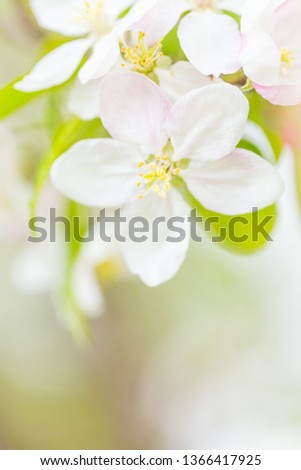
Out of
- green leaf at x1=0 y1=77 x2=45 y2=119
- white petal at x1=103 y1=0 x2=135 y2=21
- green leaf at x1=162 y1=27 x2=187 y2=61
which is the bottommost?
green leaf at x1=0 y1=77 x2=45 y2=119

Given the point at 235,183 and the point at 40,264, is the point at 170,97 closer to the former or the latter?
the point at 235,183

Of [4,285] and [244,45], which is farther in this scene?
[4,285]

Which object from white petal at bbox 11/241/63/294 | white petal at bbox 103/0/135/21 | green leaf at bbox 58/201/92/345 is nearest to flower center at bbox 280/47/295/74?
white petal at bbox 103/0/135/21

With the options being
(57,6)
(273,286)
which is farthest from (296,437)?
(57,6)

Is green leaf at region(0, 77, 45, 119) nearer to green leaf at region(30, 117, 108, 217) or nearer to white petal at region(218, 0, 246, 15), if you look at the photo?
green leaf at region(30, 117, 108, 217)

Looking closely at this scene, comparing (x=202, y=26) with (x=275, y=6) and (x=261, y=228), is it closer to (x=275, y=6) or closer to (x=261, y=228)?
(x=275, y=6)
